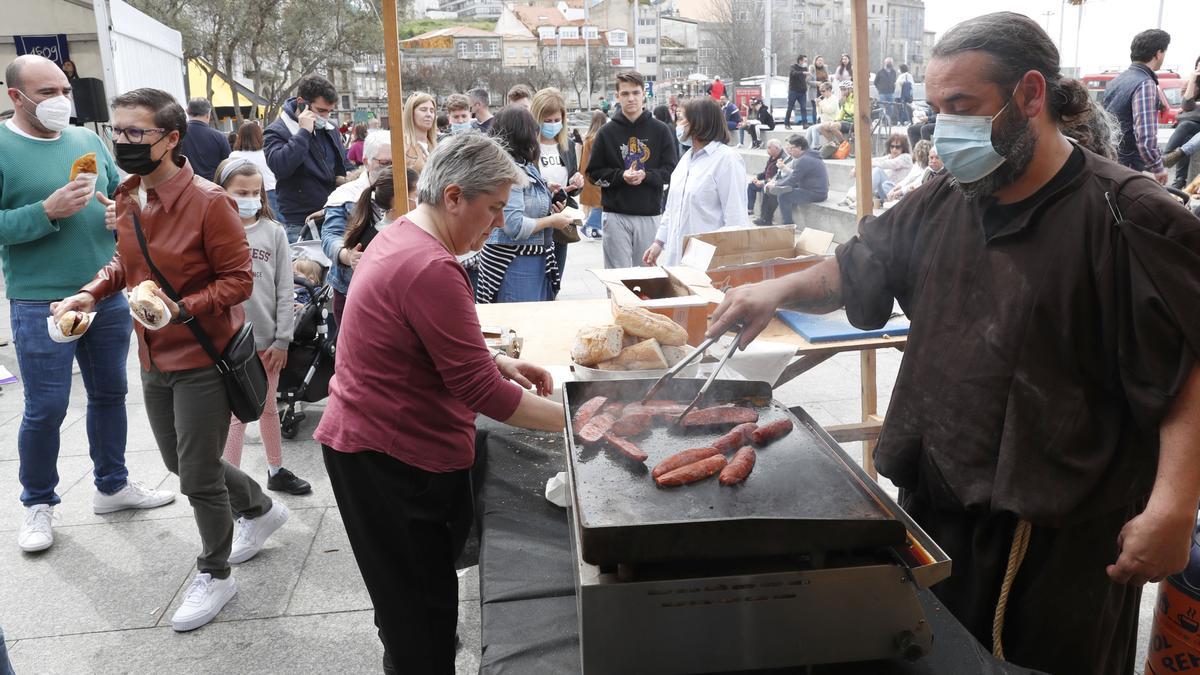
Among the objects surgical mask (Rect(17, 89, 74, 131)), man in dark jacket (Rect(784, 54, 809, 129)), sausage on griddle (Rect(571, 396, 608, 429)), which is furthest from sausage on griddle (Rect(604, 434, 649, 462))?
man in dark jacket (Rect(784, 54, 809, 129))

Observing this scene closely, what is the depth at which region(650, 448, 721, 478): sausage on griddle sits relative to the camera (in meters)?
1.62

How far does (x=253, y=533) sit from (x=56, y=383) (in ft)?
3.82

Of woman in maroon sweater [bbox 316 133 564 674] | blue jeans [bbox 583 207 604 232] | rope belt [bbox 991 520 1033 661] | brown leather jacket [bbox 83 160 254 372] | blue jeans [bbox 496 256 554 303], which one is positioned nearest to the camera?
rope belt [bbox 991 520 1033 661]

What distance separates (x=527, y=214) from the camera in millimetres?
4988

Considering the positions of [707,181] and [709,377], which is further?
[707,181]

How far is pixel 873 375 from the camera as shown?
4.04 meters

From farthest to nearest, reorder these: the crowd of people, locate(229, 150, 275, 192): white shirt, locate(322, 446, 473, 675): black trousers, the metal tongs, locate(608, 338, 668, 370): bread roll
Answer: locate(229, 150, 275, 192): white shirt, locate(608, 338, 668, 370): bread roll, locate(322, 446, 473, 675): black trousers, the metal tongs, the crowd of people

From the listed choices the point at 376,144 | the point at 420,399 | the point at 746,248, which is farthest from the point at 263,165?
the point at 420,399

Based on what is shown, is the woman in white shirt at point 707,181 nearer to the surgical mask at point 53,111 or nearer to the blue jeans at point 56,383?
the blue jeans at point 56,383

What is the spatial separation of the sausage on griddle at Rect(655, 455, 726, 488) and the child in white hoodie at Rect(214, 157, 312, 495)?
312cm

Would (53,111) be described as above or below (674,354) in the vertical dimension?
above

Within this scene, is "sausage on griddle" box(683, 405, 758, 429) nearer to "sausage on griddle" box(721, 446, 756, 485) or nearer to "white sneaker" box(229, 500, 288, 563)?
"sausage on griddle" box(721, 446, 756, 485)

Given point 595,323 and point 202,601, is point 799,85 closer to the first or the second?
point 595,323

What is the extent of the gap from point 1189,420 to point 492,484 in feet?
5.68
